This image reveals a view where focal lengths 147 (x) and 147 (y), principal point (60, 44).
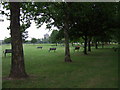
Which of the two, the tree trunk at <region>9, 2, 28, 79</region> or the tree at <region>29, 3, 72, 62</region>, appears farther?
the tree at <region>29, 3, 72, 62</region>

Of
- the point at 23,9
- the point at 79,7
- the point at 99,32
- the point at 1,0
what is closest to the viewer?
the point at 1,0

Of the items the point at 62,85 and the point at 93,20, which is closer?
the point at 62,85

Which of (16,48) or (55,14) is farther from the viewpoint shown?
(55,14)

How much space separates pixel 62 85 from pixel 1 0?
25.7ft

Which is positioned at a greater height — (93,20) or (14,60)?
(93,20)

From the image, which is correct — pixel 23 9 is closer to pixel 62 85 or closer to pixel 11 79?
pixel 11 79

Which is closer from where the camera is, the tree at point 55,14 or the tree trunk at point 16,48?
the tree trunk at point 16,48

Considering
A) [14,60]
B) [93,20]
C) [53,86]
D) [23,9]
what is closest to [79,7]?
[23,9]

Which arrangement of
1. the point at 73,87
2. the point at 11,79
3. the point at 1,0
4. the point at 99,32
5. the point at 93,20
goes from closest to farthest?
the point at 73,87 → the point at 11,79 → the point at 1,0 → the point at 93,20 → the point at 99,32

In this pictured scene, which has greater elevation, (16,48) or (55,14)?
(55,14)

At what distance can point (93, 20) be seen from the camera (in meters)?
20.8

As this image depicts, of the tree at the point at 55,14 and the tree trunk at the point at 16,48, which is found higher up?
the tree at the point at 55,14

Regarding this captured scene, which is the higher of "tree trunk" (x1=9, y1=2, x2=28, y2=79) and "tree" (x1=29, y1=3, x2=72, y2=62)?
"tree" (x1=29, y1=3, x2=72, y2=62)

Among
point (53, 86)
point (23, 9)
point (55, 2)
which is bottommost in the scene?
point (53, 86)
